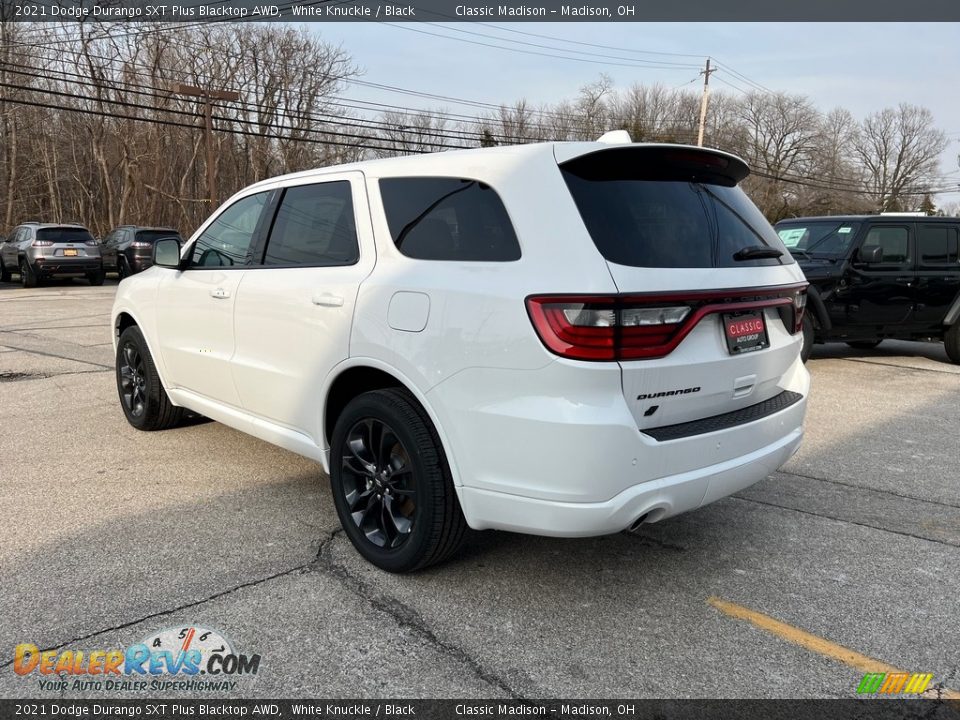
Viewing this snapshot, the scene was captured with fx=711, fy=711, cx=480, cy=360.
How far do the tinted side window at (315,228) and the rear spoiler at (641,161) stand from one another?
1.13 metres

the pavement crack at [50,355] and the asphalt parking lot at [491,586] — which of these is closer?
the asphalt parking lot at [491,586]

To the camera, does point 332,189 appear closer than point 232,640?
No

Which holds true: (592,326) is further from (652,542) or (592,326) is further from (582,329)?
(652,542)

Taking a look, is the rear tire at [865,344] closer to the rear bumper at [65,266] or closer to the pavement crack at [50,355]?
the pavement crack at [50,355]

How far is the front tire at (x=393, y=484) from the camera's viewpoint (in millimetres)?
2895

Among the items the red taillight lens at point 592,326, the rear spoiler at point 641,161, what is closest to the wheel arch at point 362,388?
the red taillight lens at point 592,326

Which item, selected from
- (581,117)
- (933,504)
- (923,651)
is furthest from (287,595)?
(581,117)

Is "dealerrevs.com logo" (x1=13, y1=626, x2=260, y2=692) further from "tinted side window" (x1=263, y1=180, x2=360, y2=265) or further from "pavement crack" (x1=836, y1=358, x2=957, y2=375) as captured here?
"pavement crack" (x1=836, y1=358, x2=957, y2=375)

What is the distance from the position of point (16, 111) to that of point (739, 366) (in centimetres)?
4461

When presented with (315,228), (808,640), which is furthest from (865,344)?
(315,228)

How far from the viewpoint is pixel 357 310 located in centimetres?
318

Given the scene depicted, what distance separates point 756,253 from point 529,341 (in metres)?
1.29

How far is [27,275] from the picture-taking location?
2114cm

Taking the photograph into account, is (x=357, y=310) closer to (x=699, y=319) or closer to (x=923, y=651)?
(x=699, y=319)
